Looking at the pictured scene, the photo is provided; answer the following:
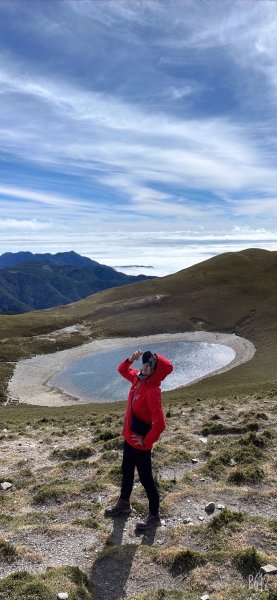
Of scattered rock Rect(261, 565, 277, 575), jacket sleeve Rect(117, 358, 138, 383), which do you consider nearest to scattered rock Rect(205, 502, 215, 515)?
scattered rock Rect(261, 565, 277, 575)

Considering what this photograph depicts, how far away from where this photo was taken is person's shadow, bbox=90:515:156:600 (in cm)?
884

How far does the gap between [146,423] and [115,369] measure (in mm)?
84905

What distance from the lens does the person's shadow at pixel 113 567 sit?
8844mm

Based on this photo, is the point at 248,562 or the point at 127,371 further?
the point at 127,371

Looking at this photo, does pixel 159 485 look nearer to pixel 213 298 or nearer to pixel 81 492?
pixel 81 492

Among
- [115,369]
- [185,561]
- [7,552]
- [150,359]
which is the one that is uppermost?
[150,359]

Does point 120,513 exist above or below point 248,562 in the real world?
below

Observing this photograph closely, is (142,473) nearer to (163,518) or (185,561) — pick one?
(163,518)

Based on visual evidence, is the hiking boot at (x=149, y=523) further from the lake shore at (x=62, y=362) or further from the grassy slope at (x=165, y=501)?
the lake shore at (x=62, y=362)

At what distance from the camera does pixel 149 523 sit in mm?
11508

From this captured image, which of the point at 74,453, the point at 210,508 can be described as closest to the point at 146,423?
the point at 210,508

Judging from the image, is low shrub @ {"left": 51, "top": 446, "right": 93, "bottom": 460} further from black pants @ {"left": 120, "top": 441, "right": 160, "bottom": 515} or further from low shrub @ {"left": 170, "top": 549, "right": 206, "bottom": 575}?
low shrub @ {"left": 170, "top": 549, "right": 206, "bottom": 575}

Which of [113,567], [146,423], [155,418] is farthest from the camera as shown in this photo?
[146,423]

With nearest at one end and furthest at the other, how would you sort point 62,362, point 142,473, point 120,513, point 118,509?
point 142,473
point 118,509
point 120,513
point 62,362
